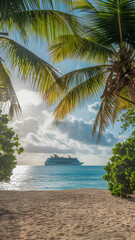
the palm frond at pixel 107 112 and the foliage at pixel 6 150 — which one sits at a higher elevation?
the palm frond at pixel 107 112

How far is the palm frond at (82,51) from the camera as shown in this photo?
6.18 m

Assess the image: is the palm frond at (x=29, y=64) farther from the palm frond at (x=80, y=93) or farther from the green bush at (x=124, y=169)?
the green bush at (x=124, y=169)

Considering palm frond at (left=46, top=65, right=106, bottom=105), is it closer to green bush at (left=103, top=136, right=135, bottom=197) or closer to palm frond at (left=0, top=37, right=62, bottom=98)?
palm frond at (left=0, top=37, right=62, bottom=98)

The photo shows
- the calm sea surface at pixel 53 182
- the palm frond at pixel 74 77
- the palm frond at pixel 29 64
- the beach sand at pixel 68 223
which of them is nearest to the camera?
the beach sand at pixel 68 223

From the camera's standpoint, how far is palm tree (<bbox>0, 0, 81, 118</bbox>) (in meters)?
4.04

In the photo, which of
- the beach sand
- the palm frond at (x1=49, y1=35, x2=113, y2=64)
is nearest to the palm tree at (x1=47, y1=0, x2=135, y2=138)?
the palm frond at (x1=49, y1=35, x2=113, y2=64)

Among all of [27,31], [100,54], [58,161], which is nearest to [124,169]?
[100,54]

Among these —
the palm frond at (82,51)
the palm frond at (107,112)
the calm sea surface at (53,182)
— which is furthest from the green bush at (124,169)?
the calm sea surface at (53,182)

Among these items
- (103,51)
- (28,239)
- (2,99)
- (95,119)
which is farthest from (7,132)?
(28,239)

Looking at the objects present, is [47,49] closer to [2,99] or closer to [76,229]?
[2,99]

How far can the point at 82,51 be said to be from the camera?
666 cm

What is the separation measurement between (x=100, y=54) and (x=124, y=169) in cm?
442

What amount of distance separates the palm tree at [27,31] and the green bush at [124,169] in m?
3.81

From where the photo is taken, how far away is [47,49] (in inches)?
281
